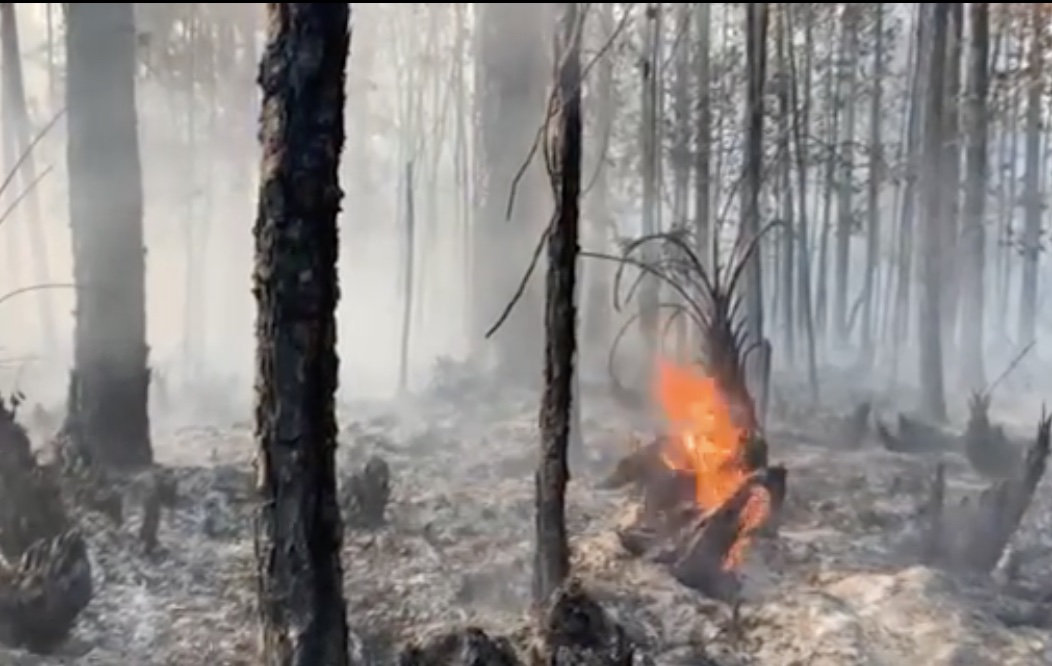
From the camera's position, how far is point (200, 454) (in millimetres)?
5262

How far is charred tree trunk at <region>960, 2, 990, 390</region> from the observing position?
23.8 ft

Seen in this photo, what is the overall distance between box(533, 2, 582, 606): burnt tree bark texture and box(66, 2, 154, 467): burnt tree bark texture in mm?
2185

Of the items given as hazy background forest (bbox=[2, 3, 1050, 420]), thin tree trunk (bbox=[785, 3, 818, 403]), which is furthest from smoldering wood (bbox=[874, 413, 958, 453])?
thin tree trunk (bbox=[785, 3, 818, 403])

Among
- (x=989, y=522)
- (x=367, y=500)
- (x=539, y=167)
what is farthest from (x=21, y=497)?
Result: (x=539, y=167)

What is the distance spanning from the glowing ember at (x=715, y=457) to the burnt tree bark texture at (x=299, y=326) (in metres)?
1.96

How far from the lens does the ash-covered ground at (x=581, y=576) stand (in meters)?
3.52

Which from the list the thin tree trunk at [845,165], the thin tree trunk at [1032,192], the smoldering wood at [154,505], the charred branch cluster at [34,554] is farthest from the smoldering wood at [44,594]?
the thin tree trunk at [845,165]

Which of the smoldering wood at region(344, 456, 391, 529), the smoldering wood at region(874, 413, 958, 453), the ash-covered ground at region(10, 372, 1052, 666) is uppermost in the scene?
the smoldering wood at region(344, 456, 391, 529)

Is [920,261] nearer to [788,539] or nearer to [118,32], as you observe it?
[788,539]

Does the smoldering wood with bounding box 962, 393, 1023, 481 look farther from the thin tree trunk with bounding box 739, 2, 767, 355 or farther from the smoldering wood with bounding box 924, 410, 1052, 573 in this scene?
the thin tree trunk with bounding box 739, 2, 767, 355

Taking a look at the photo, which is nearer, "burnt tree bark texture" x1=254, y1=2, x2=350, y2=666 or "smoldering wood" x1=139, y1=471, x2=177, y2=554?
"burnt tree bark texture" x1=254, y1=2, x2=350, y2=666

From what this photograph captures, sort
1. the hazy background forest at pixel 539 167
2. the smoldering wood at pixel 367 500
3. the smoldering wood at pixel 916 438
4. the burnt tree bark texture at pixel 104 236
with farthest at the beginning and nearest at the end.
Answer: the hazy background forest at pixel 539 167
the smoldering wood at pixel 916 438
the burnt tree bark texture at pixel 104 236
the smoldering wood at pixel 367 500

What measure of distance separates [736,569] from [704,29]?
5.51 m

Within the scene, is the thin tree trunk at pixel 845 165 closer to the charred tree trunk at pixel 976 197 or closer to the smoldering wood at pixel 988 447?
the charred tree trunk at pixel 976 197
